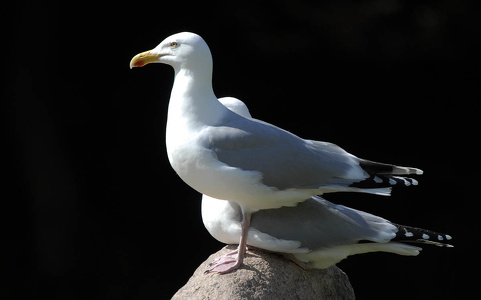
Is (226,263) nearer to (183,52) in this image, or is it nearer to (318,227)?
(318,227)

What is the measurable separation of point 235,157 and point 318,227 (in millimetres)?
515

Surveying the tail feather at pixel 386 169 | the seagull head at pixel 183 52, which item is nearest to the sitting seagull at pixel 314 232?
the tail feather at pixel 386 169

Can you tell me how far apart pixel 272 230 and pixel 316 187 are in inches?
12.4

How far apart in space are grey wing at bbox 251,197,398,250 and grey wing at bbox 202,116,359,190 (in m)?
0.26

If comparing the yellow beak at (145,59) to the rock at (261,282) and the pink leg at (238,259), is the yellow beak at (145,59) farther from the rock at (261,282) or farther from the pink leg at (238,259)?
Answer: the rock at (261,282)

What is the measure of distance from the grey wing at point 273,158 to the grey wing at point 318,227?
0.87 feet

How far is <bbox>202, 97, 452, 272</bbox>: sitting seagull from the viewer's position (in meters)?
3.76

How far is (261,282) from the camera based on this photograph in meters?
3.72

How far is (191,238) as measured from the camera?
5.94 meters

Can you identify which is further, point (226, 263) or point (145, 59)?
point (226, 263)

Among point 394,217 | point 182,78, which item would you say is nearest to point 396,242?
point 182,78

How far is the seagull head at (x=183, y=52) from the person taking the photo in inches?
141

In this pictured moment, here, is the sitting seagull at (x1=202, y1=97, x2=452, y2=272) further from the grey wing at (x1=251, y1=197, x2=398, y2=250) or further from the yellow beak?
the yellow beak

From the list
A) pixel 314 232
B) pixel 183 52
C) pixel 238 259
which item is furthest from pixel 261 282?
pixel 183 52
